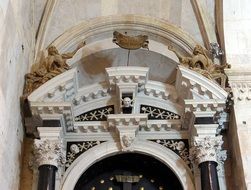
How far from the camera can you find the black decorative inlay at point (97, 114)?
7.07 meters

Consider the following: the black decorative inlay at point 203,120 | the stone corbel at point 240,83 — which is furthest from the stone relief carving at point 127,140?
the stone corbel at point 240,83

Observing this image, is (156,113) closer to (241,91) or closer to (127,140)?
(127,140)

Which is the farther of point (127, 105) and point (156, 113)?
point (156, 113)

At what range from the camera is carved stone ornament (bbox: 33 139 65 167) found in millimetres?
6309

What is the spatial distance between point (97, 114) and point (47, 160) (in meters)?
1.13

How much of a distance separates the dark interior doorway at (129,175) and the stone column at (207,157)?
580 mm

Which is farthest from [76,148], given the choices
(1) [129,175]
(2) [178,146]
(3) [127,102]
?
(2) [178,146]

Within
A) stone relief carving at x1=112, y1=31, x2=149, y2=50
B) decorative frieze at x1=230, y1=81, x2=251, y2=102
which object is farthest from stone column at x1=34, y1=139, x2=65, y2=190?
decorative frieze at x1=230, y1=81, x2=251, y2=102

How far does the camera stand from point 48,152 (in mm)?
6340

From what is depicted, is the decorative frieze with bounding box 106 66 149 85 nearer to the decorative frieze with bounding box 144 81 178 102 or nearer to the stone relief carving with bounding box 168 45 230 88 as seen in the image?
the decorative frieze with bounding box 144 81 178 102

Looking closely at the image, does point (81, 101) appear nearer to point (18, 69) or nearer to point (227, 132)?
point (18, 69)

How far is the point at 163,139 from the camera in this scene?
Answer: 22.7 feet

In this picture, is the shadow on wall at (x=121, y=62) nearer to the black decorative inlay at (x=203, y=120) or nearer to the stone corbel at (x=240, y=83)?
the stone corbel at (x=240, y=83)

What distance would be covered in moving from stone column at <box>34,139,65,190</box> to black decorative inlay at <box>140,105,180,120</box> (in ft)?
4.38
